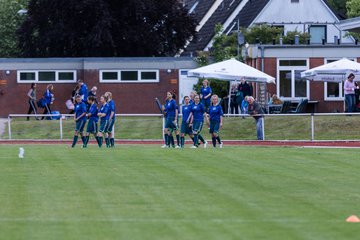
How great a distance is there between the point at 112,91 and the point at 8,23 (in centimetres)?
3222

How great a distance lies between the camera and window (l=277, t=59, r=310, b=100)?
51.6 m

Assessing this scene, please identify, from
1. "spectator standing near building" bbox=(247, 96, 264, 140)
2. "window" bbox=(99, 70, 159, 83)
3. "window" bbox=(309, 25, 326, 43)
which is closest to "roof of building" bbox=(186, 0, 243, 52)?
"window" bbox=(309, 25, 326, 43)

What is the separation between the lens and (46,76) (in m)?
57.0

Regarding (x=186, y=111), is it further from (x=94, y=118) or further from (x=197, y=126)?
(x=94, y=118)

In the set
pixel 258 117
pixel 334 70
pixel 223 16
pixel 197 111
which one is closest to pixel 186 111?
pixel 197 111

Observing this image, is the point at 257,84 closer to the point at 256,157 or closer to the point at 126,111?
the point at 126,111

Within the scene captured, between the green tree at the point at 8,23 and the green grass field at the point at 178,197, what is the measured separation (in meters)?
59.9

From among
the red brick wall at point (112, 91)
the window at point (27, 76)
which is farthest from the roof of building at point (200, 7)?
the window at point (27, 76)

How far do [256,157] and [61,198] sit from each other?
397 inches

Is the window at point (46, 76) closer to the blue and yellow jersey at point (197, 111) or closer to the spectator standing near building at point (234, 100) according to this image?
the spectator standing near building at point (234, 100)

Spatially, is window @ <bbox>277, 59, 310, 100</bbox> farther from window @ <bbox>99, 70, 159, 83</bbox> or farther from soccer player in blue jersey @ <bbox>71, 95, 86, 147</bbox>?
soccer player in blue jersey @ <bbox>71, 95, 86, 147</bbox>

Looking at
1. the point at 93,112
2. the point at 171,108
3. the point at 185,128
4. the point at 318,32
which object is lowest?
the point at 185,128

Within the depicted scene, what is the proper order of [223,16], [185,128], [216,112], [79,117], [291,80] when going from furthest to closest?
[223,16] < [291,80] < [185,128] < [79,117] < [216,112]

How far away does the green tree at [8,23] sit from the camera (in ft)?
281
